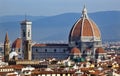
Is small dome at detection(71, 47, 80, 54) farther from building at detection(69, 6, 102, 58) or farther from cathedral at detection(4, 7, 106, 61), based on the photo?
building at detection(69, 6, 102, 58)

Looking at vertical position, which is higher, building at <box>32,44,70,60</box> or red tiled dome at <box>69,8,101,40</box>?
red tiled dome at <box>69,8,101,40</box>

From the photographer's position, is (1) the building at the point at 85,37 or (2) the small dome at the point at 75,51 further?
(1) the building at the point at 85,37

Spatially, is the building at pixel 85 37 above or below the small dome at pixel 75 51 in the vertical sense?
above

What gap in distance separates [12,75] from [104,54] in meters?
63.7

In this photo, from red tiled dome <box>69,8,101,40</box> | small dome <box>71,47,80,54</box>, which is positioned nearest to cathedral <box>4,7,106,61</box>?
red tiled dome <box>69,8,101,40</box>

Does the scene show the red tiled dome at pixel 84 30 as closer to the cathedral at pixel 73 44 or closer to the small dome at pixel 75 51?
the cathedral at pixel 73 44

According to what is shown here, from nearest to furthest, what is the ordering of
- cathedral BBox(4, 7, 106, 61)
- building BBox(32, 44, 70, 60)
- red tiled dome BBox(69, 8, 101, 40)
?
cathedral BBox(4, 7, 106, 61), building BBox(32, 44, 70, 60), red tiled dome BBox(69, 8, 101, 40)

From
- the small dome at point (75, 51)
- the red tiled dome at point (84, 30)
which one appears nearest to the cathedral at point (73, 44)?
Answer: the red tiled dome at point (84, 30)

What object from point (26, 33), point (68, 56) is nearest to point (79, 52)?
point (68, 56)

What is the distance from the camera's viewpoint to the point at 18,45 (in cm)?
13238

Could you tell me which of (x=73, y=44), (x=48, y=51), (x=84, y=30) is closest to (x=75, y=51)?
(x=73, y=44)

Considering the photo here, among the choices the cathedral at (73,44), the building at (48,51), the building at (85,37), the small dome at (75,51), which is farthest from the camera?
the building at (48,51)

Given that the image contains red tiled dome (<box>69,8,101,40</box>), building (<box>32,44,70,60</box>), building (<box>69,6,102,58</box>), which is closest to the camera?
building (<box>69,6,102,58</box>)

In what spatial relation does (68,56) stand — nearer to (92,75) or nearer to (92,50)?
(92,50)
